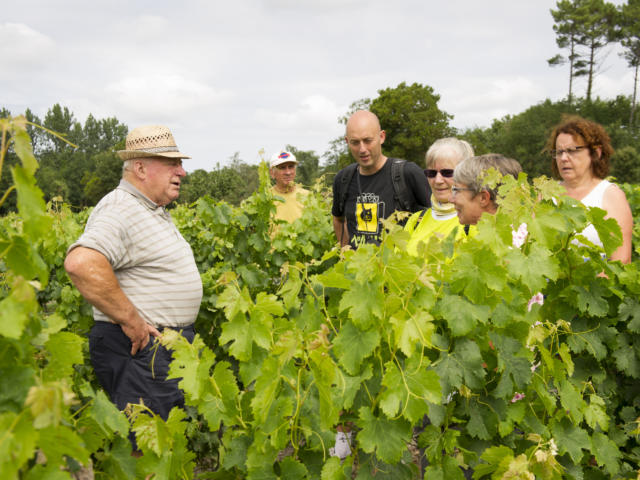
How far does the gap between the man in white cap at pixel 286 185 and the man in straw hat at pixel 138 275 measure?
267 cm

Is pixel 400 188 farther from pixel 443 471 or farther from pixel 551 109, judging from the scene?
pixel 551 109

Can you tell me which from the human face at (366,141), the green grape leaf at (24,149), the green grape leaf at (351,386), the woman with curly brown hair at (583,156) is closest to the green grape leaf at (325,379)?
the green grape leaf at (351,386)

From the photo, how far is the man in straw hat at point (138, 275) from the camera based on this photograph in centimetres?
262

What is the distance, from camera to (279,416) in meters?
1.39

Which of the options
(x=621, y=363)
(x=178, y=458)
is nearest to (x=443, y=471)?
(x=178, y=458)

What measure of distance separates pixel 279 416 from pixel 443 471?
62 cm

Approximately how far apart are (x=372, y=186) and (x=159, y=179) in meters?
1.77

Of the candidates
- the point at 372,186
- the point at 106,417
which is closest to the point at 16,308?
the point at 106,417

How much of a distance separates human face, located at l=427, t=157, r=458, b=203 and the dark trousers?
6.10 feet

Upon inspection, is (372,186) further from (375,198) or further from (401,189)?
(401,189)

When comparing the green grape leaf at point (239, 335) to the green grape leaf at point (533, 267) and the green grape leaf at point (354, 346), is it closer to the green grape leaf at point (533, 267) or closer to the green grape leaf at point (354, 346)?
the green grape leaf at point (354, 346)

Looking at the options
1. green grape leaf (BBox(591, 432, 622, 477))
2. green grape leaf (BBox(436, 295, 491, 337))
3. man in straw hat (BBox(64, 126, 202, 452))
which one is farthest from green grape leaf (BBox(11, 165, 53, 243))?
green grape leaf (BBox(591, 432, 622, 477))

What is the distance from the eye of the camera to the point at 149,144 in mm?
3061

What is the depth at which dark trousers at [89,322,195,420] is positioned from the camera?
9.39 ft
